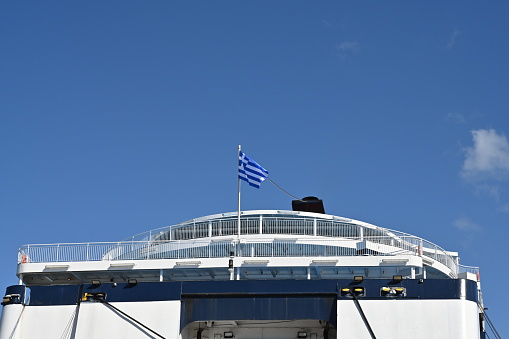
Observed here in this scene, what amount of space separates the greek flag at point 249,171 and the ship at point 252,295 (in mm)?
1867

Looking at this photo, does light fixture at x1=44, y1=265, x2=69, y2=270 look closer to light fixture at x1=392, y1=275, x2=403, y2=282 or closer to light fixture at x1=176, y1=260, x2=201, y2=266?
light fixture at x1=176, y1=260, x2=201, y2=266

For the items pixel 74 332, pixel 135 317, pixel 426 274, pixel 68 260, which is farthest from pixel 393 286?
pixel 68 260

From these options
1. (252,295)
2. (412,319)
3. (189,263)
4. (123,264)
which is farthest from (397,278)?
(123,264)

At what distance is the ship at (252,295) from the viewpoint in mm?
19641

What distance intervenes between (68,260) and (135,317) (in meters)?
4.35

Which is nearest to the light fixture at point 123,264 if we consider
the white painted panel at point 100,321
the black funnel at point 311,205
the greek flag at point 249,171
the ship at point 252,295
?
the ship at point 252,295

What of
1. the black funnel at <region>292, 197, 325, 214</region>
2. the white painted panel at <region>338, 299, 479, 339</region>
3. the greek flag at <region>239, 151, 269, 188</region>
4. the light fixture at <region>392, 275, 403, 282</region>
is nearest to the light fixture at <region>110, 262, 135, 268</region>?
the greek flag at <region>239, 151, 269, 188</region>

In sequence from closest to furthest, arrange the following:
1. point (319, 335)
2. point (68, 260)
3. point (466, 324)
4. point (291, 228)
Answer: point (466, 324) → point (319, 335) → point (68, 260) → point (291, 228)

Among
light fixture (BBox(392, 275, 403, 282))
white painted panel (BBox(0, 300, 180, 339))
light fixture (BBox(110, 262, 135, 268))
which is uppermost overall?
light fixture (BBox(110, 262, 135, 268))

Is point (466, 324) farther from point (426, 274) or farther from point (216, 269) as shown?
point (216, 269)

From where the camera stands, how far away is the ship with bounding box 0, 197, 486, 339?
64.4 ft

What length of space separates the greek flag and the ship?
1.87 metres

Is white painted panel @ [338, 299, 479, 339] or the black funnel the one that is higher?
the black funnel

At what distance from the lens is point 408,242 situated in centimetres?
2459
